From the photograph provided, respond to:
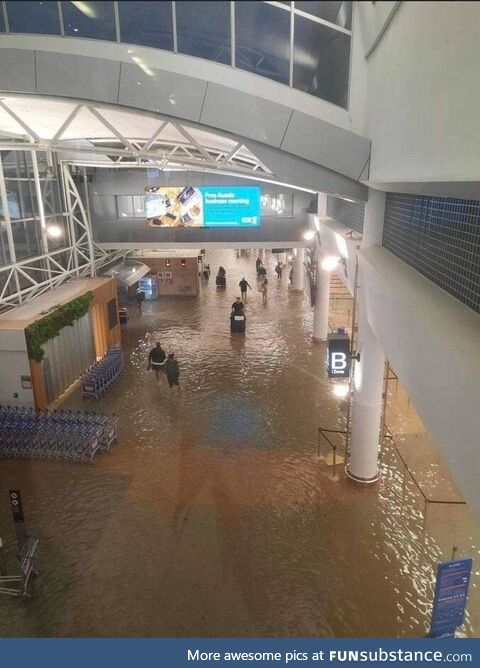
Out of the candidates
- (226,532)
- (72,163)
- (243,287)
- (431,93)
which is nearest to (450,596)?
(226,532)

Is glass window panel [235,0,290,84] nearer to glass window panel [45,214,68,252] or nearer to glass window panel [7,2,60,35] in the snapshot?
glass window panel [7,2,60,35]

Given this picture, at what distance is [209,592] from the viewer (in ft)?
21.1

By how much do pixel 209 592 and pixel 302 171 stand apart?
22.6 ft

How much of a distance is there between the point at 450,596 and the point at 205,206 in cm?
1590

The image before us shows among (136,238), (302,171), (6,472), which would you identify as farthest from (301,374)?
(136,238)

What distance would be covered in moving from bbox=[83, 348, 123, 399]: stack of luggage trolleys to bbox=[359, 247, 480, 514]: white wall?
29.3 ft

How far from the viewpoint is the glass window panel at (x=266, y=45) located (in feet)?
22.5

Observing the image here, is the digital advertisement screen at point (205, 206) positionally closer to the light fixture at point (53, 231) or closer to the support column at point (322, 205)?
the support column at point (322, 205)

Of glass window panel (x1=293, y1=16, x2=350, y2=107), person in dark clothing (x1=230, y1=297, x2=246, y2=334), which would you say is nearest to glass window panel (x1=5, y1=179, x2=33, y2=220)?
person in dark clothing (x1=230, y1=297, x2=246, y2=334)

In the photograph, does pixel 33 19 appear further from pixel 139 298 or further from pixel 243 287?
pixel 243 287

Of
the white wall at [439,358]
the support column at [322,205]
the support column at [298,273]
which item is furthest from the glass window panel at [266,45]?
the support column at [298,273]

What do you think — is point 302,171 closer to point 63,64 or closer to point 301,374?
point 63,64

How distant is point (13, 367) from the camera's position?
11.1 metres

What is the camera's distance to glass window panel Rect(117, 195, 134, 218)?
18.7m
